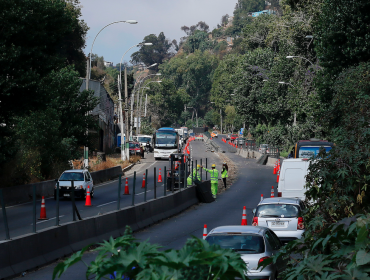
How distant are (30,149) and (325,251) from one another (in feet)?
87.9

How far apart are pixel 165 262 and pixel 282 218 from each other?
40.0ft

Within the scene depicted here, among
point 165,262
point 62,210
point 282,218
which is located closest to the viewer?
point 165,262

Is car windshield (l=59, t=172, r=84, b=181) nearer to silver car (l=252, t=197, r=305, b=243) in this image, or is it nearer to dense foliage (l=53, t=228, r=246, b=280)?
silver car (l=252, t=197, r=305, b=243)

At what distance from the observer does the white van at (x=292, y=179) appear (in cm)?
1978

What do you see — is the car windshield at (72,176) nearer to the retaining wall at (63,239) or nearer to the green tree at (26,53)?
the green tree at (26,53)

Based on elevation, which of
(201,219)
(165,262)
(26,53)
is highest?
(26,53)

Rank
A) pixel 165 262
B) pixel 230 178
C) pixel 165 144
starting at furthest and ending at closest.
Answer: pixel 165 144
pixel 230 178
pixel 165 262

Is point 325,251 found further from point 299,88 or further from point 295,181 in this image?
point 299,88

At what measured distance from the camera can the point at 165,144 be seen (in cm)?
5741

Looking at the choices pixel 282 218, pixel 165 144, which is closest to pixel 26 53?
pixel 282 218

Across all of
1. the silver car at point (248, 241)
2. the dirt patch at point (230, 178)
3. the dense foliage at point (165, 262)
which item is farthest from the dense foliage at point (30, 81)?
the dense foliage at point (165, 262)

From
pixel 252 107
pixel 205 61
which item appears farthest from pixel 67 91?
pixel 205 61

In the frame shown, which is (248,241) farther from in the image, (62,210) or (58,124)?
(58,124)

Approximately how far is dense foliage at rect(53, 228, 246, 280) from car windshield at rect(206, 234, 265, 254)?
621 centimetres
